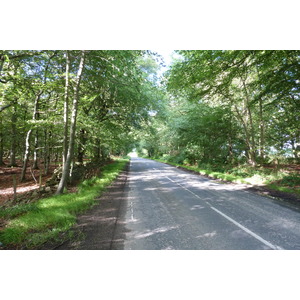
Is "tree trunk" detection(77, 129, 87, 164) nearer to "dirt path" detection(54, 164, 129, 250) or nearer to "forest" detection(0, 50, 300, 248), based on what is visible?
"forest" detection(0, 50, 300, 248)

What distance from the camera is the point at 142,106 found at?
12906 mm

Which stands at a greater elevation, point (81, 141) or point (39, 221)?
point (81, 141)

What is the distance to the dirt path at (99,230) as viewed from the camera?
3.23m

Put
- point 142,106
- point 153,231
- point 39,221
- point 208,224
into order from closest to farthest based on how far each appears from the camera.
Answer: point 153,231, point 39,221, point 208,224, point 142,106

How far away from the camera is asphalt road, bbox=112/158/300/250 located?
10.9 ft

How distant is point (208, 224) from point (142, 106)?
10492 mm

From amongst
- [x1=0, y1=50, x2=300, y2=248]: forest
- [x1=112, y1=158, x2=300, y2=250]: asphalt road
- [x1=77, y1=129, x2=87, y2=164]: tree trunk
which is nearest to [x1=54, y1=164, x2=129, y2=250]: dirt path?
[x1=112, y1=158, x2=300, y2=250]: asphalt road

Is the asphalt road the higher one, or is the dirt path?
the asphalt road

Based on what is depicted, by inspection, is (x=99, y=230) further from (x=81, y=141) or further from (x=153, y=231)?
(x=81, y=141)

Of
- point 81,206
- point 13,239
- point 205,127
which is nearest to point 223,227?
point 81,206

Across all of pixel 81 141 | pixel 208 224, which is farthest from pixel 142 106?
pixel 208 224

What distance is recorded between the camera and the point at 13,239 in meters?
3.30

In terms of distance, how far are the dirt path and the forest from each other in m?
2.45

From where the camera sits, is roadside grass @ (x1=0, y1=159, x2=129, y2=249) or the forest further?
the forest
